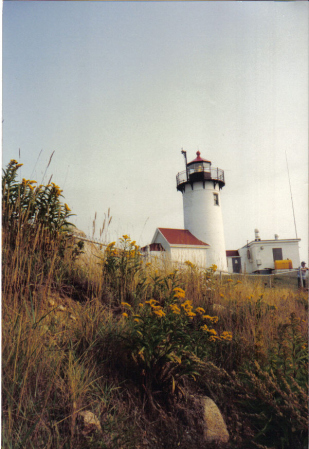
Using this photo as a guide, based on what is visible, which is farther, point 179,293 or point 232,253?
point 232,253

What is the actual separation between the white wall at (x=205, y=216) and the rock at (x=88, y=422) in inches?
578

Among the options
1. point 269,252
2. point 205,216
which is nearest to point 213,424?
point 205,216

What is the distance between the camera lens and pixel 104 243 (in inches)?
161

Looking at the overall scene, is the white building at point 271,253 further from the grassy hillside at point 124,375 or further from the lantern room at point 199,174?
the grassy hillside at point 124,375

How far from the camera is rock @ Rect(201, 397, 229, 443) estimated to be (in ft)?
6.12

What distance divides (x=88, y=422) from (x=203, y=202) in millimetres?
16032

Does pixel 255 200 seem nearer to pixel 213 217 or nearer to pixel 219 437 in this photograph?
pixel 219 437

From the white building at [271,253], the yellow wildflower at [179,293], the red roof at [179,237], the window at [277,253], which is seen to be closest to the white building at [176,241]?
the red roof at [179,237]

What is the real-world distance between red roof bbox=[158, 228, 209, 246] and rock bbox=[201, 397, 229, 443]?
508 inches

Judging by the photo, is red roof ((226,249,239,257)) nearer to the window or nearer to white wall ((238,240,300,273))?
white wall ((238,240,300,273))

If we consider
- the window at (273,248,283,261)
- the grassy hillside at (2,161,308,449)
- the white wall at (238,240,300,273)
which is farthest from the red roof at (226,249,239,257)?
the grassy hillside at (2,161,308,449)

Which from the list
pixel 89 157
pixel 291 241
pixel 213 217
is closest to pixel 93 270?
pixel 89 157

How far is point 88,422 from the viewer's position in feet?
5.28

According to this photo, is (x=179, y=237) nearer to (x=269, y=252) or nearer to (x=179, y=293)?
(x=269, y=252)
